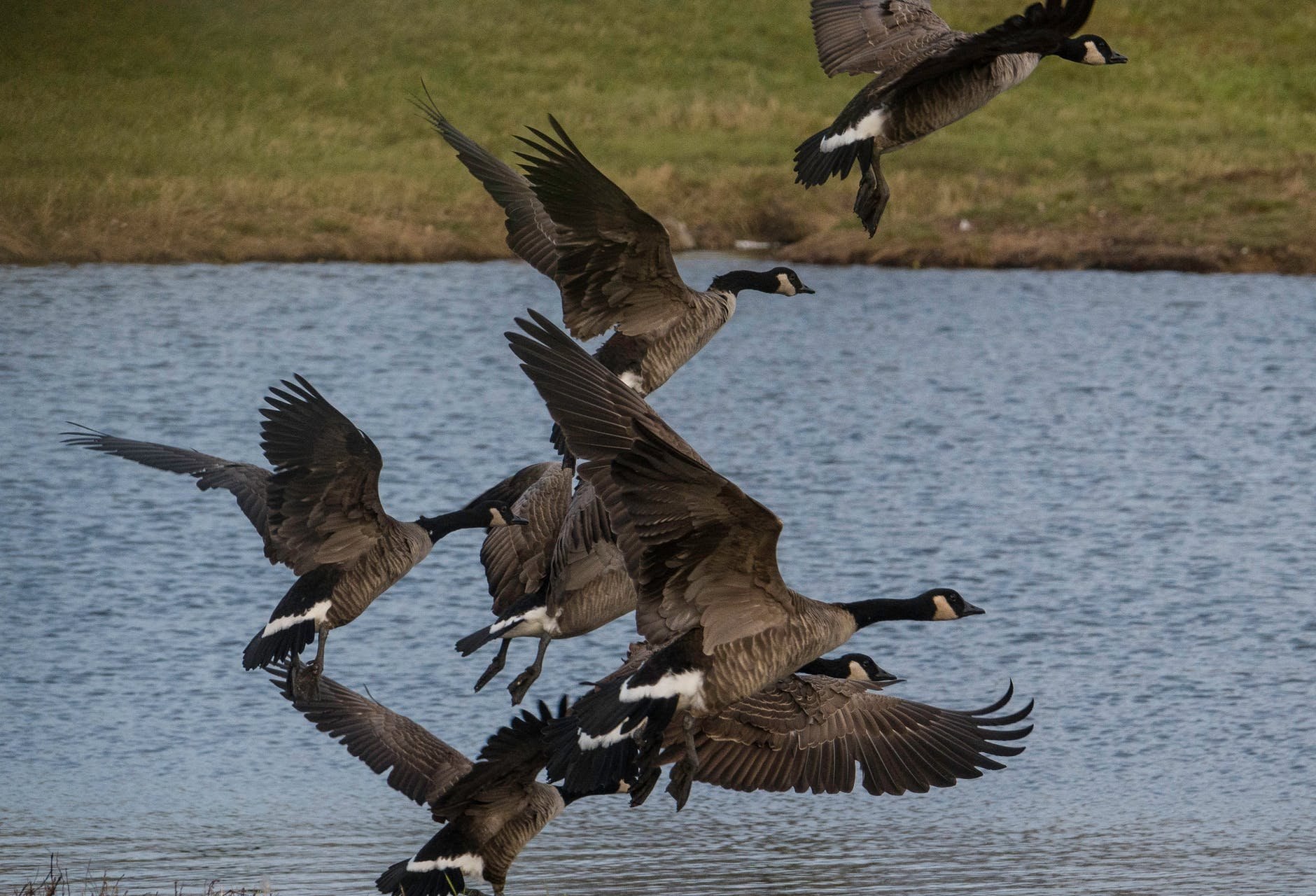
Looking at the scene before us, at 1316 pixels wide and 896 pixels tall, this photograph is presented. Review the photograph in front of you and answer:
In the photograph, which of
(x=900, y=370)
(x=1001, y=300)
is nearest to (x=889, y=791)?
(x=900, y=370)

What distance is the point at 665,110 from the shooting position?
4369 cm

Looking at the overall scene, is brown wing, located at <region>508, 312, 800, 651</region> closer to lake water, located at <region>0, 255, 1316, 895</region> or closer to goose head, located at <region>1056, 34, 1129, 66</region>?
goose head, located at <region>1056, 34, 1129, 66</region>

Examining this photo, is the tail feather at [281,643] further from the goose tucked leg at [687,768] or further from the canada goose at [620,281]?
the goose tucked leg at [687,768]

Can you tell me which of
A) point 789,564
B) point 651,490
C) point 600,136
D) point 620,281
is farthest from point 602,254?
point 600,136

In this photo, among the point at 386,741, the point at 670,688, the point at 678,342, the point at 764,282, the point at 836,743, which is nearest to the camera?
the point at 670,688

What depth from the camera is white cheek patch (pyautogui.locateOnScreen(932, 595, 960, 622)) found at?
347 inches

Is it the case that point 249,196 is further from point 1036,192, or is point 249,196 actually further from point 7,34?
point 1036,192

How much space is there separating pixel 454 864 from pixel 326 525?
1.72 meters

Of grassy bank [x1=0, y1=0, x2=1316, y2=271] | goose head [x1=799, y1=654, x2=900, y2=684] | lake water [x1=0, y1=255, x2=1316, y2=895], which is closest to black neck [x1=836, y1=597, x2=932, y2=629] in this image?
goose head [x1=799, y1=654, x2=900, y2=684]

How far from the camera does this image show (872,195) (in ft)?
26.5

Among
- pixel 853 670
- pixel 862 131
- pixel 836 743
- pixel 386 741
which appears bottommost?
pixel 386 741

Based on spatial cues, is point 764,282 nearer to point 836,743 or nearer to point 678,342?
point 678,342

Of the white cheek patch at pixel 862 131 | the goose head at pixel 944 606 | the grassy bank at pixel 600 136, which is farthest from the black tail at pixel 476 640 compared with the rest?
the grassy bank at pixel 600 136

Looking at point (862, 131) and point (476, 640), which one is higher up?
point (862, 131)
